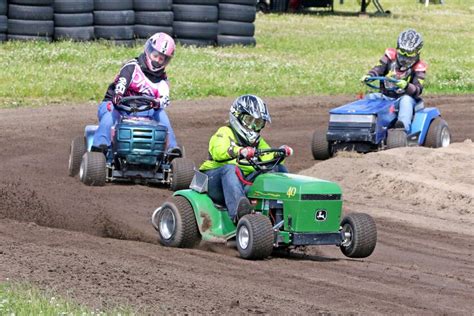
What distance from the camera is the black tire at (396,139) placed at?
1467 centimetres

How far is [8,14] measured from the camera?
2320cm

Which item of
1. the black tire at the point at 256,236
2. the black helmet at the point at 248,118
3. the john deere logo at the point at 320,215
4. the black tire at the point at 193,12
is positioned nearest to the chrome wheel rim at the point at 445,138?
the black helmet at the point at 248,118

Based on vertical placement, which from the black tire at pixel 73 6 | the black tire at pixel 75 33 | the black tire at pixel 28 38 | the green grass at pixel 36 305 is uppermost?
the black tire at pixel 73 6

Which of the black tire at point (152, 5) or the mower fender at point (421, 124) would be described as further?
the black tire at point (152, 5)

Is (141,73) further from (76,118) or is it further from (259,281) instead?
(259,281)

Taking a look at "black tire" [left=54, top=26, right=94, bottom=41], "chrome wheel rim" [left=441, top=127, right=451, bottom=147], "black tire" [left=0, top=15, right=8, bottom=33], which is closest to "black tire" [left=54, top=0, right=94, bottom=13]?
"black tire" [left=54, top=26, right=94, bottom=41]

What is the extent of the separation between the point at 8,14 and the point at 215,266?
626 inches

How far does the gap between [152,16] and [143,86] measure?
39.3 ft

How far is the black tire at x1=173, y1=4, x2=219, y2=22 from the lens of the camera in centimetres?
2528

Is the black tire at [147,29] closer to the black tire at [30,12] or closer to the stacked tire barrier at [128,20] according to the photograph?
the stacked tire barrier at [128,20]

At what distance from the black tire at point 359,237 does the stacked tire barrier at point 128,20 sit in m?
15.1

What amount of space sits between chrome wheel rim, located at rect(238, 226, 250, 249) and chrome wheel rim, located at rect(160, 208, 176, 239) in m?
0.73

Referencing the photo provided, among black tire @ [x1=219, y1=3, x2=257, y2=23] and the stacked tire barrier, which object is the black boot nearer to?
the stacked tire barrier

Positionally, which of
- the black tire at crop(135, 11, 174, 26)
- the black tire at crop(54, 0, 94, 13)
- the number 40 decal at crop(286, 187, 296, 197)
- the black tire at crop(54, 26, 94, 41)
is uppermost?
the black tire at crop(54, 0, 94, 13)
